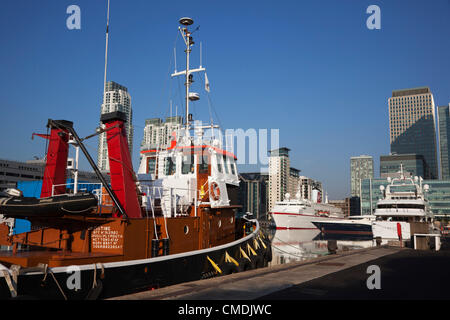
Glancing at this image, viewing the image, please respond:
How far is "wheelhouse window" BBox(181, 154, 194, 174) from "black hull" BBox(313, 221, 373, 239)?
219ft

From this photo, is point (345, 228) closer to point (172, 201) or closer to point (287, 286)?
point (172, 201)

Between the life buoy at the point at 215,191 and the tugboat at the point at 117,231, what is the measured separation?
0.21ft

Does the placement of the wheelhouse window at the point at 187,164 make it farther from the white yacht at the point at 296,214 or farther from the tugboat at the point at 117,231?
the white yacht at the point at 296,214

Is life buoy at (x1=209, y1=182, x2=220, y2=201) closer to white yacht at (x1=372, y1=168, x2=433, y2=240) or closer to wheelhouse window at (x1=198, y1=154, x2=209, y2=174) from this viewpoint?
wheelhouse window at (x1=198, y1=154, x2=209, y2=174)

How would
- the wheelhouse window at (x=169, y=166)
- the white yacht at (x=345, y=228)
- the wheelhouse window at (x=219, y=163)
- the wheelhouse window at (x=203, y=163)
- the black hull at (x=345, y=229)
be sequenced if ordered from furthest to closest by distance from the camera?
the black hull at (x=345, y=229) → the white yacht at (x=345, y=228) → the wheelhouse window at (x=219, y=163) → the wheelhouse window at (x=169, y=166) → the wheelhouse window at (x=203, y=163)

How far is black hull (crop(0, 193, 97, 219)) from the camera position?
29.3ft

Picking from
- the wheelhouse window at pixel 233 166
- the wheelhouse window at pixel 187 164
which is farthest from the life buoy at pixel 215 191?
the wheelhouse window at pixel 233 166

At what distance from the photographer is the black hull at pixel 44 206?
29.3ft

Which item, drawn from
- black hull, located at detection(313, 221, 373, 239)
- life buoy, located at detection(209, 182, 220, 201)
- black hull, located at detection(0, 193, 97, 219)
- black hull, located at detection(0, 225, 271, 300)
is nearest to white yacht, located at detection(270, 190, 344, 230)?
black hull, located at detection(313, 221, 373, 239)

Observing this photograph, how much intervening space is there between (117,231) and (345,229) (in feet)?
265

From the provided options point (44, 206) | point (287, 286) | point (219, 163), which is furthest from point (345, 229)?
point (44, 206)
